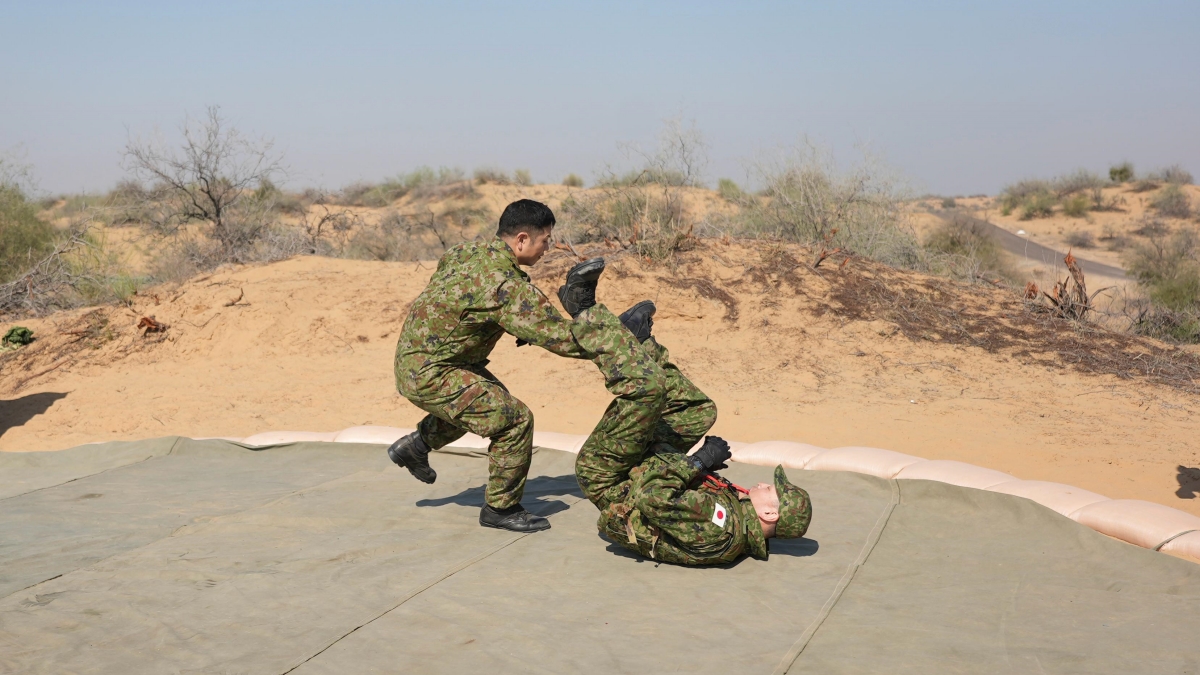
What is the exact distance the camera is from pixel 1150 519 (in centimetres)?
373

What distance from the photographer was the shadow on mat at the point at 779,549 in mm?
3609

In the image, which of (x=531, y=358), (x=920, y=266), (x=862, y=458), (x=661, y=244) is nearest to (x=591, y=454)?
(x=862, y=458)

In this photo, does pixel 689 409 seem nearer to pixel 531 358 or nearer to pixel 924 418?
pixel 924 418

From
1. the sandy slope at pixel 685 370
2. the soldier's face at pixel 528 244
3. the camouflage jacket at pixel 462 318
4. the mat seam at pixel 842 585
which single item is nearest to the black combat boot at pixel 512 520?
the camouflage jacket at pixel 462 318

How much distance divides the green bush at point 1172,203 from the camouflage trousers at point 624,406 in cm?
2837

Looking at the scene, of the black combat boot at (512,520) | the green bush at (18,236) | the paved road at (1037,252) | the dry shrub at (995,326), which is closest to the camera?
the black combat boot at (512,520)

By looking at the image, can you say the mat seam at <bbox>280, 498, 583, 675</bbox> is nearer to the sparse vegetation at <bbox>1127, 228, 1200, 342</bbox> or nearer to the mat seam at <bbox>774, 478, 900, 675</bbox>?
the mat seam at <bbox>774, 478, 900, 675</bbox>

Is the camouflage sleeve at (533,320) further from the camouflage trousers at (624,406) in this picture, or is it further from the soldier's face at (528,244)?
the soldier's face at (528,244)

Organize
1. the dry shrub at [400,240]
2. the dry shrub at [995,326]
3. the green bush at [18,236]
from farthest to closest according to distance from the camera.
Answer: the dry shrub at [400,240]
the green bush at [18,236]
the dry shrub at [995,326]

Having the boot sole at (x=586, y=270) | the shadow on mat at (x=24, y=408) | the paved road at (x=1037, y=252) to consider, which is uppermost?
the boot sole at (x=586, y=270)

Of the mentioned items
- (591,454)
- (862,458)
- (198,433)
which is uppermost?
(591,454)

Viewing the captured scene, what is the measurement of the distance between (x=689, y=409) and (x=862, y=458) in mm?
1387

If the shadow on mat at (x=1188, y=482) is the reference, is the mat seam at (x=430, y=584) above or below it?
above

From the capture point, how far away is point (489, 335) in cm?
397
